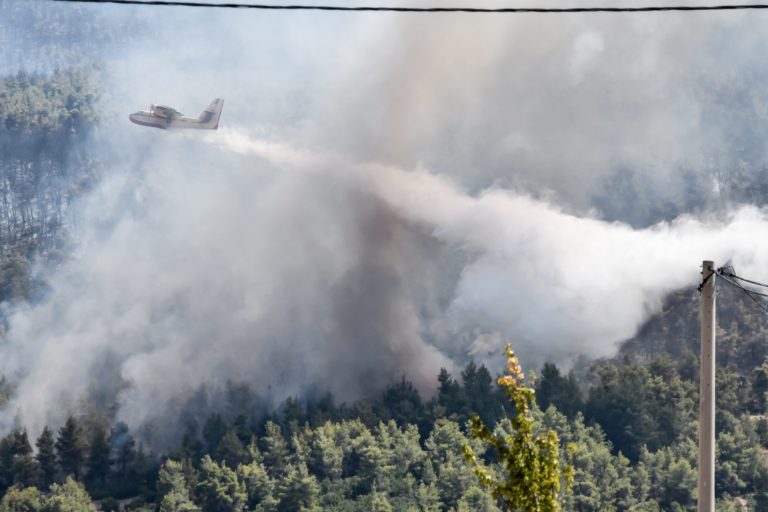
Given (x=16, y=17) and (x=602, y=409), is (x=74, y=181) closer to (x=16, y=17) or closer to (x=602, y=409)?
(x=16, y=17)

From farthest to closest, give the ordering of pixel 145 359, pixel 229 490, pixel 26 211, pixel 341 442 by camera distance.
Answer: pixel 26 211 → pixel 145 359 → pixel 341 442 → pixel 229 490

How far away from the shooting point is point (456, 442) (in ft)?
315

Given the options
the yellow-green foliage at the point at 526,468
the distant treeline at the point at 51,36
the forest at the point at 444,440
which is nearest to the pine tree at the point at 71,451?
the forest at the point at 444,440

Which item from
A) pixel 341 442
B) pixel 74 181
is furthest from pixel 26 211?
pixel 341 442

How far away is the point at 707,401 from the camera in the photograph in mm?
25500

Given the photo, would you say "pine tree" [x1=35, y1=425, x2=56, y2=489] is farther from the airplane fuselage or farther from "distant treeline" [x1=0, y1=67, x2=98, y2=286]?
"distant treeline" [x1=0, y1=67, x2=98, y2=286]

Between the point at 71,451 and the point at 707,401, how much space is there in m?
78.3

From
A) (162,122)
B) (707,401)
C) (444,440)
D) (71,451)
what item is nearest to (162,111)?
(162,122)

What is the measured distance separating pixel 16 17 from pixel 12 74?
633 cm

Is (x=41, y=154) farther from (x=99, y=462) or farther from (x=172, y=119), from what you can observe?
(x=99, y=462)

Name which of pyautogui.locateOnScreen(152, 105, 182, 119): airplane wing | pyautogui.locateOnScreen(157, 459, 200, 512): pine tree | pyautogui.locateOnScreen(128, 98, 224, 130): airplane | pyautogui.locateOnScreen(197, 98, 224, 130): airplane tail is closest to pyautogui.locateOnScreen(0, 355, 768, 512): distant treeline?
pyautogui.locateOnScreen(157, 459, 200, 512): pine tree

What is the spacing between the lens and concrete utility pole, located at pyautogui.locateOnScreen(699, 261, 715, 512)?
2530 cm

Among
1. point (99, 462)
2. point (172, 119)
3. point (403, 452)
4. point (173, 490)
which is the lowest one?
point (173, 490)

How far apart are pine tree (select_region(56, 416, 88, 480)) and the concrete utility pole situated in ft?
255
